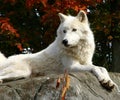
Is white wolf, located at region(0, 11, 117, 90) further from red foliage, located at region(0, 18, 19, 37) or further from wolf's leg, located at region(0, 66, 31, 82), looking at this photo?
red foliage, located at region(0, 18, 19, 37)

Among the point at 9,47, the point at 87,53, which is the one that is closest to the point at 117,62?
the point at 9,47

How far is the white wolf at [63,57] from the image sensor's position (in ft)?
29.5

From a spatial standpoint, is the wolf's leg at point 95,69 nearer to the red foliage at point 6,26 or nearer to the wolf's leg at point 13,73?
the wolf's leg at point 13,73

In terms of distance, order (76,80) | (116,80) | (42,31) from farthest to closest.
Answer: (42,31)
(116,80)
(76,80)

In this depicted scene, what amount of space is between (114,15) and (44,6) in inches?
95.2

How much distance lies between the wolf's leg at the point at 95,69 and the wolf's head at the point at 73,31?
1.18 feet

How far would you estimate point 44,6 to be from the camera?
13.3 meters

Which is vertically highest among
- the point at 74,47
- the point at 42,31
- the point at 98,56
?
the point at 74,47

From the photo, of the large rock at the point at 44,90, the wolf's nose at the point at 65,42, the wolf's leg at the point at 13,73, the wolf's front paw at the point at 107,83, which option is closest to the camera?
the large rock at the point at 44,90

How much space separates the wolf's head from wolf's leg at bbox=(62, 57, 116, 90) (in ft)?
1.18

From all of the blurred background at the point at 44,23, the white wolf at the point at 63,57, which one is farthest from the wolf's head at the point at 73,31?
the blurred background at the point at 44,23

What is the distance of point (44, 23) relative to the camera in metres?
13.6

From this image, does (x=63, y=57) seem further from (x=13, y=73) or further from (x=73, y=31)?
(x=13, y=73)

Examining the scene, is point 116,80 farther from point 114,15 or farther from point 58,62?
point 114,15
